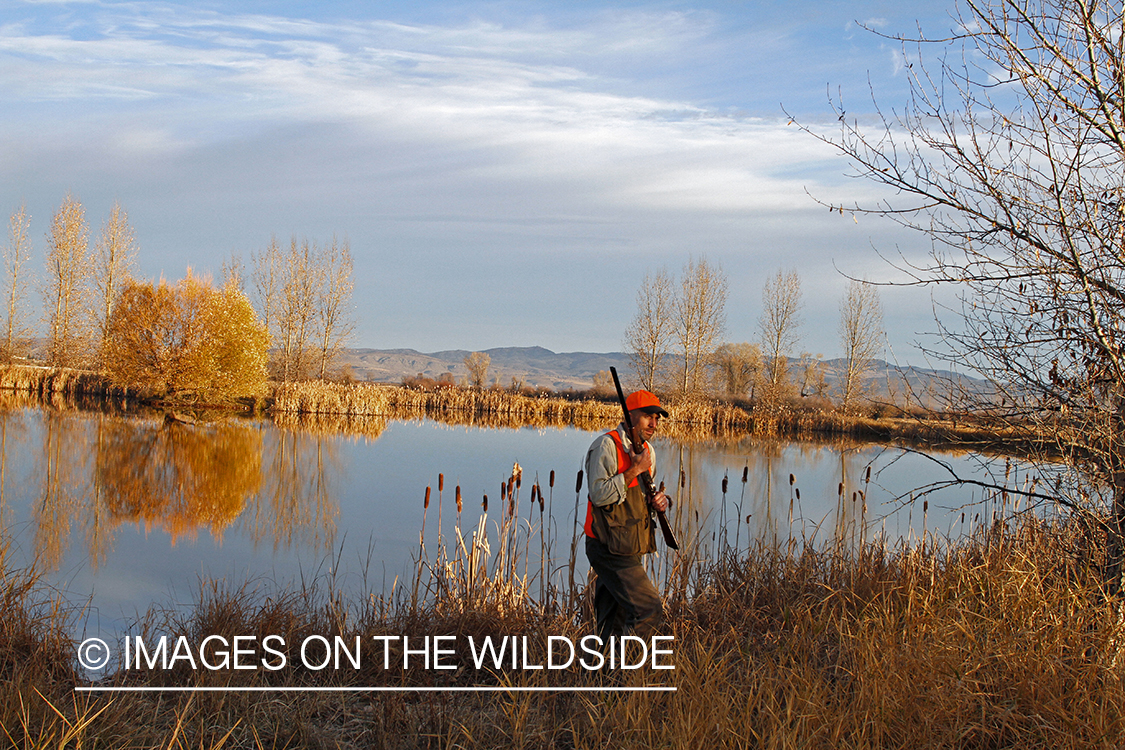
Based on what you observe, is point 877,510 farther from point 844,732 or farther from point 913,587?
point 844,732

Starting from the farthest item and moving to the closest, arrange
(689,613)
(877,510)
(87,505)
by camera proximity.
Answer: (877,510) < (87,505) < (689,613)

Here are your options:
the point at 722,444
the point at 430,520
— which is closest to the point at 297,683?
the point at 430,520

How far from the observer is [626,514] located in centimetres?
454

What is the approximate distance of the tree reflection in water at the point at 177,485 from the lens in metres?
10.1

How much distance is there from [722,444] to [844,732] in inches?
846

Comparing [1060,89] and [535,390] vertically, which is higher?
[1060,89]

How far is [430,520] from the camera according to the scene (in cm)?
1184

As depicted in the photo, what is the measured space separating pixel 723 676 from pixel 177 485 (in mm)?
12302

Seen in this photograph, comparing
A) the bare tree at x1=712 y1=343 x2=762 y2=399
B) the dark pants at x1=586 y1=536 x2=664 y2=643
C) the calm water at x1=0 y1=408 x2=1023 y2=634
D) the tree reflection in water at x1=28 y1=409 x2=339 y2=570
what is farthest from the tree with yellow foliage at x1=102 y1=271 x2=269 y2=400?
the bare tree at x1=712 y1=343 x2=762 y2=399

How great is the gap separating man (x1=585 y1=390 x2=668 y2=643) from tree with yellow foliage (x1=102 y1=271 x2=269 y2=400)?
2546 cm

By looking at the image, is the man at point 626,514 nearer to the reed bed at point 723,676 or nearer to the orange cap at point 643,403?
the orange cap at point 643,403

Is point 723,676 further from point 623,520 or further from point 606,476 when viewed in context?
point 606,476

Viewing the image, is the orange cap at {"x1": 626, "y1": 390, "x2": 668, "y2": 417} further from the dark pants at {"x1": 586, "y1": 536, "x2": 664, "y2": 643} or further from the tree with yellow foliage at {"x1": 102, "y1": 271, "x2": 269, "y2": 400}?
the tree with yellow foliage at {"x1": 102, "y1": 271, "x2": 269, "y2": 400}

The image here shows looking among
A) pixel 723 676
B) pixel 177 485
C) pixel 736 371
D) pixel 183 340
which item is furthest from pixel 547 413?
pixel 723 676
